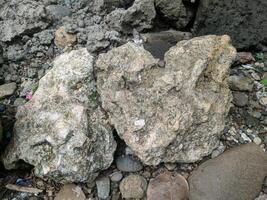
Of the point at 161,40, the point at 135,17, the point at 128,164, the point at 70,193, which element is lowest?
the point at 70,193

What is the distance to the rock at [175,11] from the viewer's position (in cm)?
311

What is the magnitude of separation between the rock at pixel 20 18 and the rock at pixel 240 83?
146cm

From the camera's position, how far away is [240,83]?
2955mm

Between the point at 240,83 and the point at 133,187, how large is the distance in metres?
1.06

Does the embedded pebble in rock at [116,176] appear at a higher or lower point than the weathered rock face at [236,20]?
lower

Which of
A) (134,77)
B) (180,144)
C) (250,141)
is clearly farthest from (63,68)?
(250,141)

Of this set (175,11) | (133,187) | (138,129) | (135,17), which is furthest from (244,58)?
(133,187)

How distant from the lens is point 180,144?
2531mm

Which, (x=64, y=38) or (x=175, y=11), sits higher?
(x=175, y=11)

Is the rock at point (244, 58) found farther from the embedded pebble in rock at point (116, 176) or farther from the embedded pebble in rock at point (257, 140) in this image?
the embedded pebble in rock at point (116, 176)

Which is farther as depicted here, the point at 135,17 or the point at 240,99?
the point at 135,17

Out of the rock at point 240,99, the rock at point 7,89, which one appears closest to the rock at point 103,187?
the rock at point 7,89

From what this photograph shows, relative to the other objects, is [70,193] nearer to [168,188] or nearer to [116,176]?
[116,176]

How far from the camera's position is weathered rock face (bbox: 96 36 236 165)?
8.19 ft
